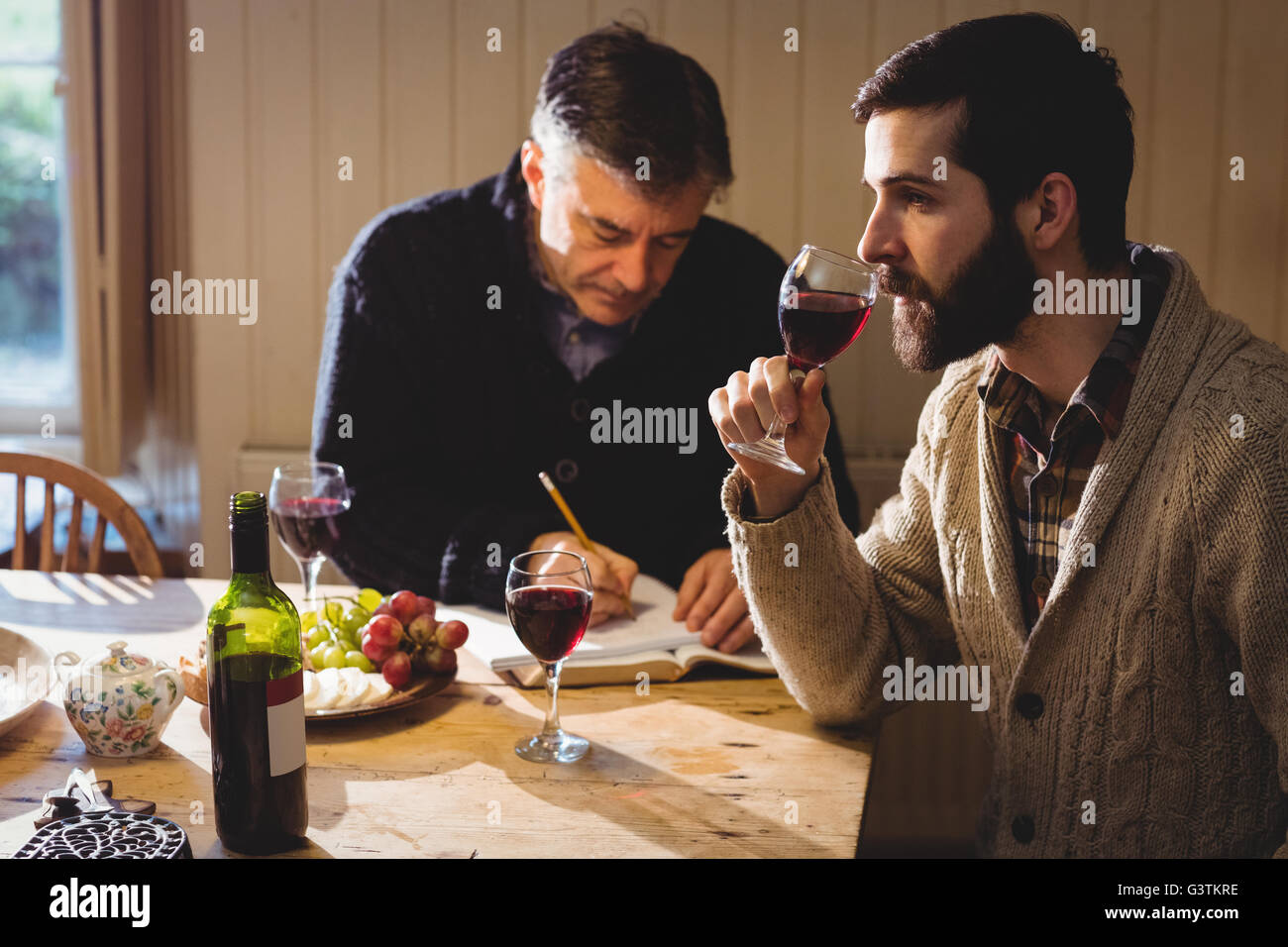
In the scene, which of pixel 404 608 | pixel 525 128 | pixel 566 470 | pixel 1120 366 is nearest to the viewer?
pixel 1120 366

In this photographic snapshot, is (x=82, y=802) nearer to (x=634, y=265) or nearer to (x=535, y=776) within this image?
(x=535, y=776)

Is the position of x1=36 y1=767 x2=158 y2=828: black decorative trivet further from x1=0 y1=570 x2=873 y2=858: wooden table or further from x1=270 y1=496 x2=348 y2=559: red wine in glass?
x1=270 y1=496 x2=348 y2=559: red wine in glass

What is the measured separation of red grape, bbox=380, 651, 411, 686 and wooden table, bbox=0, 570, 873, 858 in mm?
41

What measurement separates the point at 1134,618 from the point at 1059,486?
0.58ft

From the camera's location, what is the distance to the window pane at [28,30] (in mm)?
3008

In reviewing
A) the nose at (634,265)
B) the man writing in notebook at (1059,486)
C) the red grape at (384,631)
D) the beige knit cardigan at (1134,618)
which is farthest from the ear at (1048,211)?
the red grape at (384,631)

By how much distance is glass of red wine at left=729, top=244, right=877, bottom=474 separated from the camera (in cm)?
126

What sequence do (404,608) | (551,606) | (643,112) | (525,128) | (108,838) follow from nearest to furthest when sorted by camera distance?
(108,838) < (551,606) < (404,608) < (643,112) < (525,128)

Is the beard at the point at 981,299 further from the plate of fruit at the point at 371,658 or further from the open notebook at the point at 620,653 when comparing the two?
the plate of fruit at the point at 371,658

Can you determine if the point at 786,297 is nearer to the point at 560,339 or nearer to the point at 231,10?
the point at 560,339

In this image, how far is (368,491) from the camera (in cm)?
192

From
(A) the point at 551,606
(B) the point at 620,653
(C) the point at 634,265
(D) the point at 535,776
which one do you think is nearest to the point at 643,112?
(C) the point at 634,265

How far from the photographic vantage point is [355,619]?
144 cm

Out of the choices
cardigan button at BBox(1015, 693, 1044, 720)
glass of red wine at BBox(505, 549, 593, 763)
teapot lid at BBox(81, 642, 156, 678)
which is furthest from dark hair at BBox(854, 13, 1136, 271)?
teapot lid at BBox(81, 642, 156, 678)
